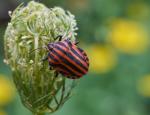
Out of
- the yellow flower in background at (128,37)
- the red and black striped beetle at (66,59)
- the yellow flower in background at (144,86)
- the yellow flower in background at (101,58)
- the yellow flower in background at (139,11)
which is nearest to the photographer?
the red and black striped beetle at (66,59)

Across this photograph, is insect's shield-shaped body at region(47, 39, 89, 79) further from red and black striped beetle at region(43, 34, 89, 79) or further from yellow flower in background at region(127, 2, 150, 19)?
yellow flower in background at region(127, 2, 150, 19)

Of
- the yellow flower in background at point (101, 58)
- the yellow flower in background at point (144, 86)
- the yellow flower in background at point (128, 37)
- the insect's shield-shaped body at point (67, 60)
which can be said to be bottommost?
the yellow flower in background at point (144, 86)

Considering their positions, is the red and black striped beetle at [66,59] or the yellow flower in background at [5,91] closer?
the red and black striped beetle at [66,59]

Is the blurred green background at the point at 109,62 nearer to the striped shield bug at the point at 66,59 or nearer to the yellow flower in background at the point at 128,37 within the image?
the yellow flower in background at the point at 128,37

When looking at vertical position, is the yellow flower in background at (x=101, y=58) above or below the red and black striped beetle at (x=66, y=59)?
below

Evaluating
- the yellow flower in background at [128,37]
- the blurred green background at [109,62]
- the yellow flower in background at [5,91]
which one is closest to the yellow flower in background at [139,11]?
the blurred green background at [109,62]

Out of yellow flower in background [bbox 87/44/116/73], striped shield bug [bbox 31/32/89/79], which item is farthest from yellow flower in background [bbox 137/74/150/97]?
striped shield bug [bbox 31/32/89/79]

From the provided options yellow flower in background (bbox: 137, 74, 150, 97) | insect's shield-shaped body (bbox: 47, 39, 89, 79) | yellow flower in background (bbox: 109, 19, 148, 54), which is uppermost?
insect's shield-shaped body (bbox: 47, 39, 89, 79)

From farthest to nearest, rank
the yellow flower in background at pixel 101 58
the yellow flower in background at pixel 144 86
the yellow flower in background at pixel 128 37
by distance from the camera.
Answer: the yellow flower in background at pixel 128 37 → the yellow flower in background at pixel 101 58 → the yellow flower in background at pixel 144 86
